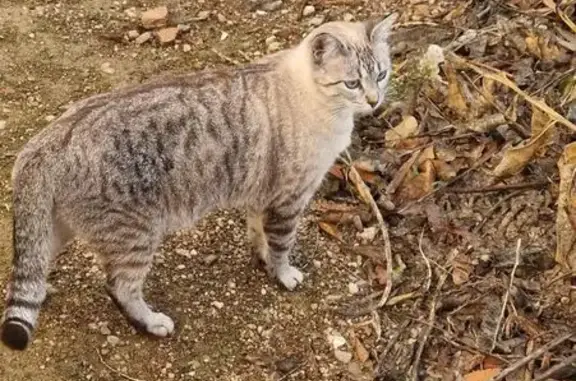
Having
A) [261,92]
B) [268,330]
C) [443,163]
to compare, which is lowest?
[268,330]

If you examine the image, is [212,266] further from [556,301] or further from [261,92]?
[556,301]

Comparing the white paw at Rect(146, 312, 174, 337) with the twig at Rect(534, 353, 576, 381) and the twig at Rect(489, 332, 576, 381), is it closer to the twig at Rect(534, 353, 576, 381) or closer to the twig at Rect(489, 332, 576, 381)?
the twig at Rect(489, 332, 576, 381)

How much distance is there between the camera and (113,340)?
178 inches

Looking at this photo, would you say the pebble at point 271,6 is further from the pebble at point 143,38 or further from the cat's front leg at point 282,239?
the cat's front leg at point 282,239

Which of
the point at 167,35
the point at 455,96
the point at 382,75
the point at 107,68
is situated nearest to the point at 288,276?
the point at 382,75

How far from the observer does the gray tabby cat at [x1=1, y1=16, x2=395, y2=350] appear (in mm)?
3936

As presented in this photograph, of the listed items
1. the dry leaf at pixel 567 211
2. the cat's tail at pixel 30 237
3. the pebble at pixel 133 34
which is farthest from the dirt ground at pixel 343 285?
the cat's tail at pixel 30 237

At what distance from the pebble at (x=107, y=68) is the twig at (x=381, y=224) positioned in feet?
5.52

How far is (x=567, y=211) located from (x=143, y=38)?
307 cm

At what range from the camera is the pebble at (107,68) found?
234 inches

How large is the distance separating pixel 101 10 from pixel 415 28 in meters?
2.12

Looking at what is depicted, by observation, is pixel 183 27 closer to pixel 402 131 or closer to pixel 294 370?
pixel 402 131

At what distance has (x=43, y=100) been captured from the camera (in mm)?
5742

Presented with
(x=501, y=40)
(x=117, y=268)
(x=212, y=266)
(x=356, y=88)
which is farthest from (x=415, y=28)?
(x=117, y=268)
